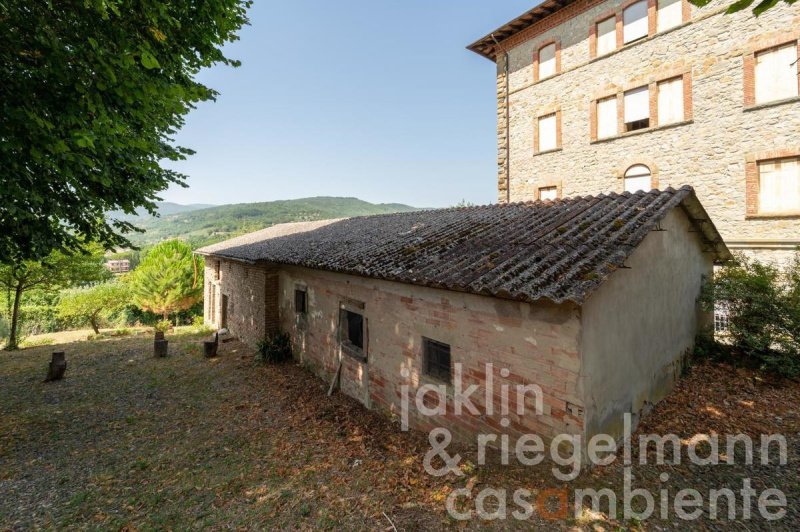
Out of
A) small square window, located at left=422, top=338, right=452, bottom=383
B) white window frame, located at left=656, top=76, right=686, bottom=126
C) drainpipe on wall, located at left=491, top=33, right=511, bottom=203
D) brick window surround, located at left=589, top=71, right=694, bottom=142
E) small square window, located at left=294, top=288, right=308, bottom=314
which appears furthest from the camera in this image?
drainpipe on wall, located at left=491, top=33, right=511, bottom=203

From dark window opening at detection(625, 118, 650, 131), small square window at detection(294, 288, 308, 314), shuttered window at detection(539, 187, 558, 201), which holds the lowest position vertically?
small square window at detection(294, 288, 308, 314)

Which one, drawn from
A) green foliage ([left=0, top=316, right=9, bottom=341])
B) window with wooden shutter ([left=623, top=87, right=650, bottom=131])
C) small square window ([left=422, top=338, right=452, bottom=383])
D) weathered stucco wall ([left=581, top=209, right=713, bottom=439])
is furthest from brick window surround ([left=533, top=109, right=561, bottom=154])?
green foliage ([left=0, top=316, right=9, bottom=341])

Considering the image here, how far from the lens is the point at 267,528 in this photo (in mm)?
4262

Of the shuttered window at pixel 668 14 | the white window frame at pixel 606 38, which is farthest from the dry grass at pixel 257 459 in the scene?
the white window frame at pixel 606 38

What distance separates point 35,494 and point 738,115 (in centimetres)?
1910

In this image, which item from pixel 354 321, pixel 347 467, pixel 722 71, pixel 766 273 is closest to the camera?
pixel 347 467

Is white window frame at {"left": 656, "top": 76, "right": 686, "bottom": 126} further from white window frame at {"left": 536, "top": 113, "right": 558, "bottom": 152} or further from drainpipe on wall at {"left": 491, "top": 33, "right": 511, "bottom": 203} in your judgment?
drainpipe on wall at {"left": 491, "top": 33, "right": 511, "bottom": 203}

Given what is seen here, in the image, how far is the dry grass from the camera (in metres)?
4.46

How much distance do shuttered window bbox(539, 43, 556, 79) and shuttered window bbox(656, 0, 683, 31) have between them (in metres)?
3.88

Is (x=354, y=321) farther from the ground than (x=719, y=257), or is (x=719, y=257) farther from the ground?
(x=719, y=257)

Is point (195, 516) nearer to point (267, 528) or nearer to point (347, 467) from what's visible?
point (267, 528)

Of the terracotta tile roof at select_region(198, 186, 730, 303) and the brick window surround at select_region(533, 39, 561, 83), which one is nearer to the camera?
the terracotta tile roof at select_region(198, 186, 730, 303)

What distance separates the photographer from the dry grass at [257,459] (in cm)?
446

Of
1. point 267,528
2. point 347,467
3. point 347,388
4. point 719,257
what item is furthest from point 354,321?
point 719,257
